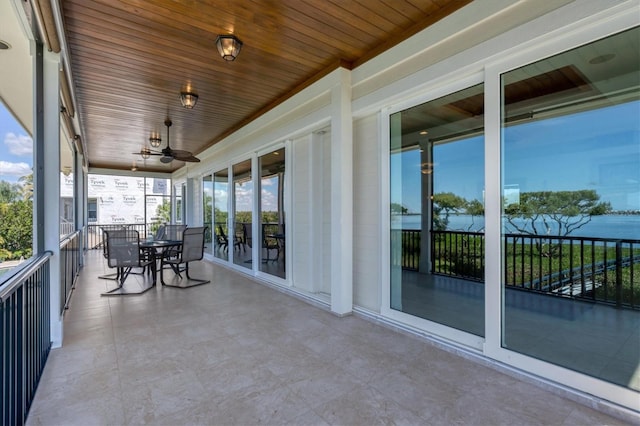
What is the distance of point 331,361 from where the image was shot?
2.51m

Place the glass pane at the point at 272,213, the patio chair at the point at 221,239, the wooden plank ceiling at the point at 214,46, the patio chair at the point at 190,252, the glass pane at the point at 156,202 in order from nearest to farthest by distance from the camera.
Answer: the wooden plank ceiling at the point at 214,46, the glass pane at the point at 272,213, the patio chair at the point at 190,252, the patio chair at the point at 221,239, the glass pane at the point at 156,202

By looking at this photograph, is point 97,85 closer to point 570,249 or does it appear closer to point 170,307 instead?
point 170,307

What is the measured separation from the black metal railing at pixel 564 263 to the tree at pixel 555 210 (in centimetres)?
13

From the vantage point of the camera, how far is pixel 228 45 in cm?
284

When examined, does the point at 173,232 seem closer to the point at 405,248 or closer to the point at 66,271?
the point at 66,271

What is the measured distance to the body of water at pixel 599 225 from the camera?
97.0 inches

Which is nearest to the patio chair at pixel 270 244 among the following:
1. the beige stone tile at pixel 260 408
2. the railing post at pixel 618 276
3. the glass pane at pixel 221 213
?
the glass pane at pixel 221 213

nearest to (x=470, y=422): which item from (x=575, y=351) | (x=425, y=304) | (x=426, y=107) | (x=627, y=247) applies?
(x=575, y=351)

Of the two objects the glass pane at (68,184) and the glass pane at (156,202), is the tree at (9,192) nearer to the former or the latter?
the glass pane at (68,184)

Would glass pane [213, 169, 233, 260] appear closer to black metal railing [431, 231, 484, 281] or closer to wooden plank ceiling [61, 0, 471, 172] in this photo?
wooden plank ceiling [61, 0, 471, 172]

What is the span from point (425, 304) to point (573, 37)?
2633mm

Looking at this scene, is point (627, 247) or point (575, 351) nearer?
point (575, 351)

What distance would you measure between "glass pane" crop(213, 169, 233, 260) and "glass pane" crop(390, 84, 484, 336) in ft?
14.1

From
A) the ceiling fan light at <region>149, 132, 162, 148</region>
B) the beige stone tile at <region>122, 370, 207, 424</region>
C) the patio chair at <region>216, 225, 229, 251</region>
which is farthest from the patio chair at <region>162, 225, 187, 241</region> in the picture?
the beige stone tile at <region>122, 370, 207, 424</region>
